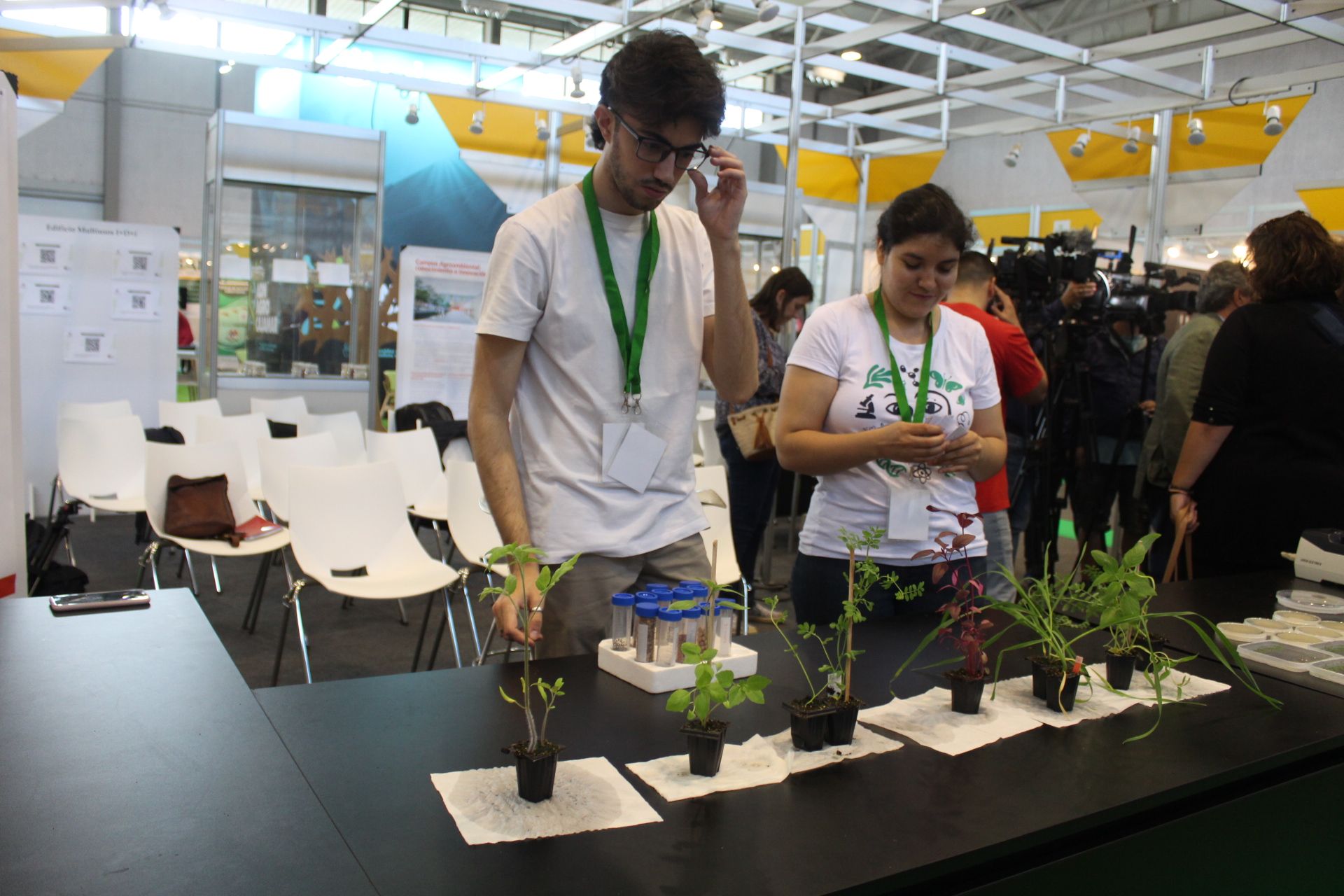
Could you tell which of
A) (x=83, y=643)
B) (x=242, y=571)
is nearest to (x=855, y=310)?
(x=83, y=643)

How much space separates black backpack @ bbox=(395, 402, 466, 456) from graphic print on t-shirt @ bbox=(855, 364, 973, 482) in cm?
391

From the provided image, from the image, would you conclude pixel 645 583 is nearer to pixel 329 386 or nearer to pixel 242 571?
pixel 242 571

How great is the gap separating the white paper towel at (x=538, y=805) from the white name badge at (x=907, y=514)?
102cm

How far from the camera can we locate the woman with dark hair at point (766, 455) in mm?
4078

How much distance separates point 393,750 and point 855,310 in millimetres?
1334

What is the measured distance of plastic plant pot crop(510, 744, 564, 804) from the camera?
97cm

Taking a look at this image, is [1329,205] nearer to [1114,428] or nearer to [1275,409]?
[1114,428]

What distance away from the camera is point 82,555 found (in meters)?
5.66

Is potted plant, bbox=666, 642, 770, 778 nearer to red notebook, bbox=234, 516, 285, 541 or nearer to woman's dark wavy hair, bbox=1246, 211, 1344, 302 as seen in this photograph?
woman's dark wavy hair, bbox=1246, 211, 1344, 302

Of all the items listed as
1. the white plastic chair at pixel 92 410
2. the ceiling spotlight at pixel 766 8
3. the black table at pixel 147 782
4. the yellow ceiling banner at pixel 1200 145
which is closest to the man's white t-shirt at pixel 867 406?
the black table at pixel 147 782

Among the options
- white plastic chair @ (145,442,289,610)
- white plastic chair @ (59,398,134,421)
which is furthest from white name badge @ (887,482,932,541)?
white plastic chair @ (59,398,134,421)

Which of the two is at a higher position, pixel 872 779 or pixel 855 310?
pixel 855 310

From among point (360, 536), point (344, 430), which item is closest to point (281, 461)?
point (360, 536)

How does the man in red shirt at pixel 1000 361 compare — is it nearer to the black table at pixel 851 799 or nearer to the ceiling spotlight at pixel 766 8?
the black table at pixel 851 799
